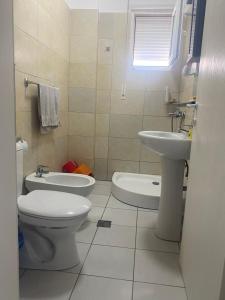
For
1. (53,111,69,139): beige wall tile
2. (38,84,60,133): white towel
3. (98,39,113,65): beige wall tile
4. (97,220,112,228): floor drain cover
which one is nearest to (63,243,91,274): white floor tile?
(97,220,112,228): floor drain cover

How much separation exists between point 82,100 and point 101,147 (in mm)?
658

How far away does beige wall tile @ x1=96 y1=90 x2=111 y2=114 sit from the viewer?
305 cm

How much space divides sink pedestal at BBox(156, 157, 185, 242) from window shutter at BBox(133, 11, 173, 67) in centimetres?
165

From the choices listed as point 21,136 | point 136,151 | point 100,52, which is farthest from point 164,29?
point 21,136

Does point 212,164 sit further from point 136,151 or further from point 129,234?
point 136,151

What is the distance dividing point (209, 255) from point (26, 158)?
1.54 metres

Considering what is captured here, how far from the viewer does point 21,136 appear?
73.8 inches

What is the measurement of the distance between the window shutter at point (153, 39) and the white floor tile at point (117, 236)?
6.63ft

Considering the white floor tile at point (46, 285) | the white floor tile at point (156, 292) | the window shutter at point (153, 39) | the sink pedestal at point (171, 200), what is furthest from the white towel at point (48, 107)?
the white floor tile at point (156, 292)

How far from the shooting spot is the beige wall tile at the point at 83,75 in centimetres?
300

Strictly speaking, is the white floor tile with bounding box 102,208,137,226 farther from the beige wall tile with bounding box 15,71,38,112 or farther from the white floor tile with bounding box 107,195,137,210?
the beige wall tile with bounding box 15,71,38,112

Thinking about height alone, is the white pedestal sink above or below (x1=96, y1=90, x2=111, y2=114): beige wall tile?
below

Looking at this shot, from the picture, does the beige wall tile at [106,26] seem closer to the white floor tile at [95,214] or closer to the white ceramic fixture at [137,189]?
the white ceramic fixture at [137,189]

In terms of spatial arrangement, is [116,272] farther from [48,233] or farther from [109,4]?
[109,4]
